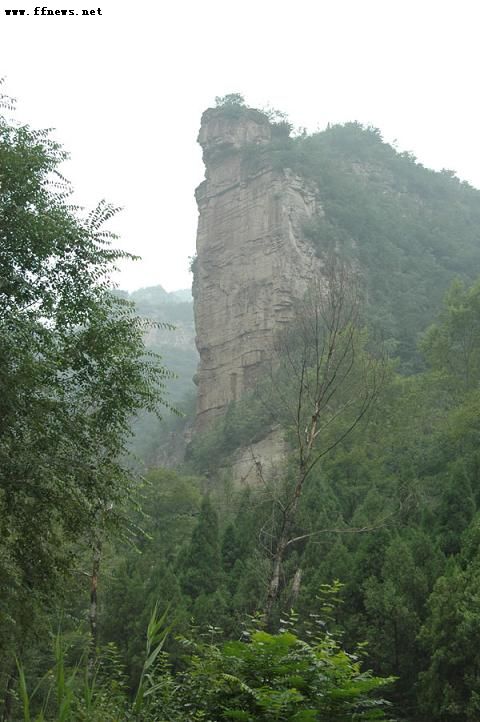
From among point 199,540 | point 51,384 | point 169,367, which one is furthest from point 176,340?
point 51,384

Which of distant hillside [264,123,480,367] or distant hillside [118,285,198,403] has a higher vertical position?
distant hillside [264,123,480,367]

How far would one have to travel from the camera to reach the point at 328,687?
16.6 ft

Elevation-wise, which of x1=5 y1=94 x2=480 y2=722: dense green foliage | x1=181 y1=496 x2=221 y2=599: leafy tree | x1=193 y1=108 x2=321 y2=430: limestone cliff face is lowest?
x1=181 y1=496 x2=221 y2=599: leafy tree

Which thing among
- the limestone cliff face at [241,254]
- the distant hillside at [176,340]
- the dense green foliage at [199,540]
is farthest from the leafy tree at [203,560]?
the distant hillside at [176,340]

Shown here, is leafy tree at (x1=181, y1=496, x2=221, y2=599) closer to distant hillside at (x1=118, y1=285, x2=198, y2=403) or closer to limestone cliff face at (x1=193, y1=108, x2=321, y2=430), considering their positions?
limestone cliff face at (x1=193, y1=108, x2=321, y2=430)

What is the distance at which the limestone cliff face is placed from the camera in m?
45.0

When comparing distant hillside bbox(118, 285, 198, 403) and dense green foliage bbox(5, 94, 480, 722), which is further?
distant hillside bbox(118, 285, 198, 403)

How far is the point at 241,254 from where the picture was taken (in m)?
47.9

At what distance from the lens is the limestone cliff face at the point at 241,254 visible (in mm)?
44969

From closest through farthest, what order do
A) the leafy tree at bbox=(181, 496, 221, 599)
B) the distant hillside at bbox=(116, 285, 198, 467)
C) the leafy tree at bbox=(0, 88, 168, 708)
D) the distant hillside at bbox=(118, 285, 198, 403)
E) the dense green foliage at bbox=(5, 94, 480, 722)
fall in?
the dense green foliage at bbox=(5, 94, 480, 722), the leafy tree at bbox=(0, 88, 168, 708), the leafy tree at bbox=(181, 496, 221, 599), the distant hillside at bbox=(116, 285, 198, 467), the distant hillside at bbox=(118, 285, 198, 403)

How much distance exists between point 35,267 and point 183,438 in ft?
136

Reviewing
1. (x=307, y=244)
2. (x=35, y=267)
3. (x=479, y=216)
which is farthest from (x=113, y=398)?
(x=479, y=216)

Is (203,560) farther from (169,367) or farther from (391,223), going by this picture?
(169,367)

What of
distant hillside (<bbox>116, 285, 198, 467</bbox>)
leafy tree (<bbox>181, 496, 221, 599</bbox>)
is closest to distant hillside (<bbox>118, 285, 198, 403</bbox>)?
distant hillside (<bbox>116, 285, 198, 467</bbox>)
